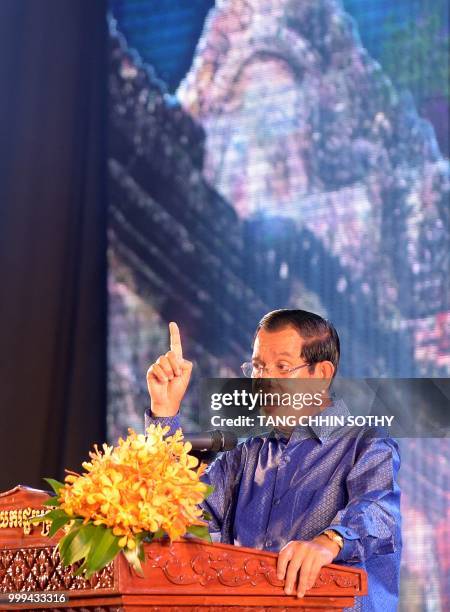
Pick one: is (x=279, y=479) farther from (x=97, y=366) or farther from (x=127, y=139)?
(x=127, y=139)

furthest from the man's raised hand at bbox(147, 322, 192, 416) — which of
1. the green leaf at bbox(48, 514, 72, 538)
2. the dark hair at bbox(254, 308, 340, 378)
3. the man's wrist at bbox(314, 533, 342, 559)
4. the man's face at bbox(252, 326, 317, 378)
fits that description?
the green leaf at bbox(48, 514, 72, 538)

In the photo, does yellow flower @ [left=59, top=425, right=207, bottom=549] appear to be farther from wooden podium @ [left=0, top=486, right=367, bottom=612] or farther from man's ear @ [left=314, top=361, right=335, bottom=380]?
man's ear @ [left=314, top=361, right=335, bottom=380]

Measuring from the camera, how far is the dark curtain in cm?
450

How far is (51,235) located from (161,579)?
307 cm

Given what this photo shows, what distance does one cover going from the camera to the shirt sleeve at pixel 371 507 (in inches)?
82.8

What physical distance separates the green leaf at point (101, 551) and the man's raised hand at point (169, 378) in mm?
637

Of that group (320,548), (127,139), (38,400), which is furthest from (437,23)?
(320,548)

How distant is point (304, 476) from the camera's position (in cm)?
246

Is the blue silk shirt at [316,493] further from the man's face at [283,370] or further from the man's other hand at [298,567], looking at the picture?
the man's other hand at [298,567]

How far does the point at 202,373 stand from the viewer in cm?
433

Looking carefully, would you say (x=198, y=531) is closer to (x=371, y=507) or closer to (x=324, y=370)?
(x=371, y=507)

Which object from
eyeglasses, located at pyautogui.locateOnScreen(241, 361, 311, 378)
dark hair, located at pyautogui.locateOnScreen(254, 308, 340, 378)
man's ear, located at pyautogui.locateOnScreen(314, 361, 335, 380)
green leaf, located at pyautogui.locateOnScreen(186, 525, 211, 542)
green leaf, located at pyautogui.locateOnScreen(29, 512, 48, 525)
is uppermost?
dark hair, located at pyautogui.locateOnScreen(254, 308, 340, 378)

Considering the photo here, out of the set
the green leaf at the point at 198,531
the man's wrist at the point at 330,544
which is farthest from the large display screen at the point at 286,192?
the green leaf at the point at 198,531

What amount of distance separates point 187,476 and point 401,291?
2.42 meters
